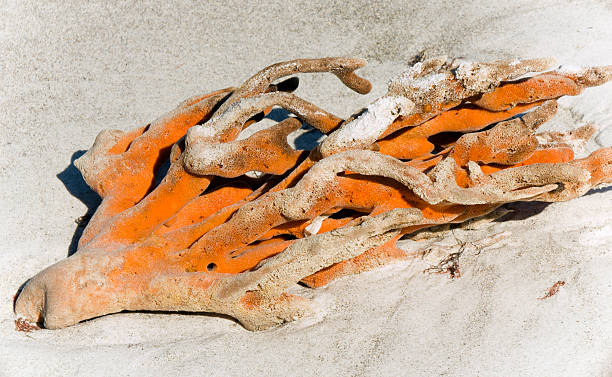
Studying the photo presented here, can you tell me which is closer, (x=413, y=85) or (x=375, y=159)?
(x=375, y=159)

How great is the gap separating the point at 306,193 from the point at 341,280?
0.44 m

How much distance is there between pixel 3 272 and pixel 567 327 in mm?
2383

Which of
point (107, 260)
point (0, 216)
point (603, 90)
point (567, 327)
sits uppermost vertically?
point (0, 216)

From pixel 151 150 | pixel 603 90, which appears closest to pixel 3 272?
pixel 151 150

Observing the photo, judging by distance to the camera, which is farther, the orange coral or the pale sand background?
the orange coral

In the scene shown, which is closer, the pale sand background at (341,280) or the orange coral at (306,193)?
the pale sand background at (341,280)

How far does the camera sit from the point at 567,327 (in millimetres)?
1976

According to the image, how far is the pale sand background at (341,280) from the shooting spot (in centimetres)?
201

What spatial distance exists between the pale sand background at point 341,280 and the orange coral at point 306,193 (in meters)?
0.14

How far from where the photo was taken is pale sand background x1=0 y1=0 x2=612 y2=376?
2.01m

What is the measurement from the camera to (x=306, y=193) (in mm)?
2160

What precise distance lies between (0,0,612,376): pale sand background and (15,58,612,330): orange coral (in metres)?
0.14

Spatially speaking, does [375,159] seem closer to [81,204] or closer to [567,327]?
[567,327]

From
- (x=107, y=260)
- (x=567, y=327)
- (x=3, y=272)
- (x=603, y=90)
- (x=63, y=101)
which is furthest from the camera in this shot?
(x=63, y=101)
